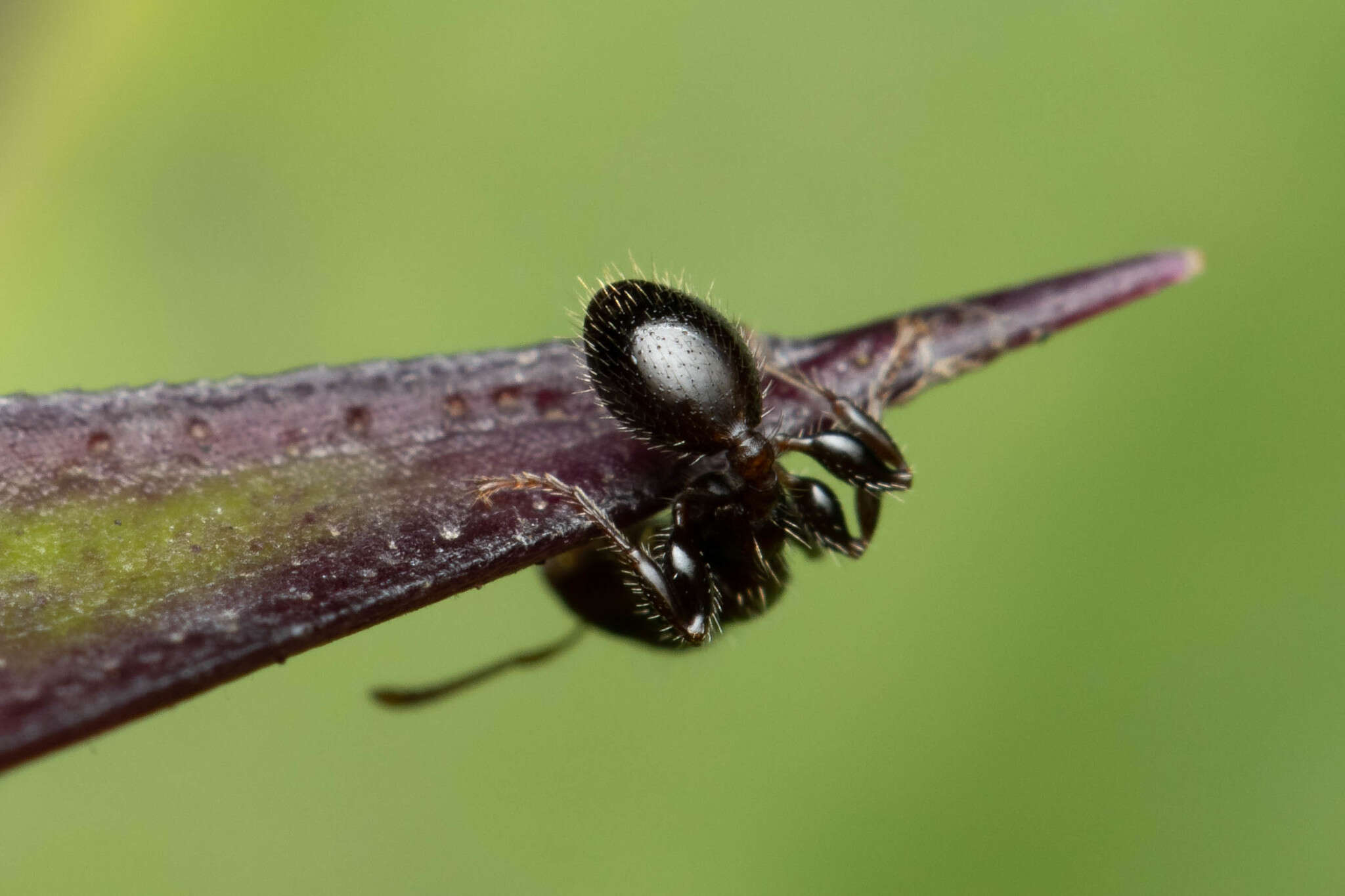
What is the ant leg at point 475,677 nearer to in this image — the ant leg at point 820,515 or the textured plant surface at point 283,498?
the ant leg at point 820,515

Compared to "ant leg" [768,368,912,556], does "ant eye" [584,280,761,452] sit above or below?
above

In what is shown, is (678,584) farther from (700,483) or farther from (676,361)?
(676,361)

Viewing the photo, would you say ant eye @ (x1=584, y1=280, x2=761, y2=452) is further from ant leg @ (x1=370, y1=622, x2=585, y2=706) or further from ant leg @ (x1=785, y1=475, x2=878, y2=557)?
ant leg @ (x1=370, y1=622, x2=585, y2=706)

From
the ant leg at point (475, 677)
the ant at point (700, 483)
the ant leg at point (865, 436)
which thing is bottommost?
the ant leg at point (865, 436)

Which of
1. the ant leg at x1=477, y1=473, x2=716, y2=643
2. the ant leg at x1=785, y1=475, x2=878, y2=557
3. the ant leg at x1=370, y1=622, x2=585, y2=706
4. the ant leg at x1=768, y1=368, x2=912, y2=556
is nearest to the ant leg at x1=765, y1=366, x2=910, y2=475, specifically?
the ant leg at x1=768, y1=368, x2=912, y2=556

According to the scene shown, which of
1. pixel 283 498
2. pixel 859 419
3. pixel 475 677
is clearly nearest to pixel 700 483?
pixel 859 419

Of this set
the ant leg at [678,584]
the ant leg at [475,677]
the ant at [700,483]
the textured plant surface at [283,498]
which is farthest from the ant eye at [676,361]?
the ant leg at [475,677]
